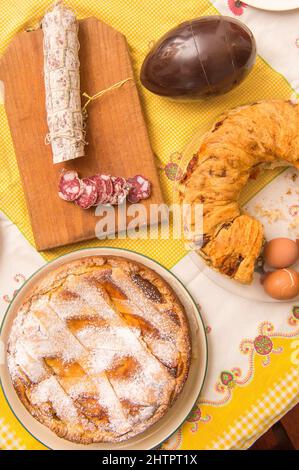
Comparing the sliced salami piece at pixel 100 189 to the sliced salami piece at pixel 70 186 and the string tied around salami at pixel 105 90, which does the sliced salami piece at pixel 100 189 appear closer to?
the sliced salami piece at pixel 70 186

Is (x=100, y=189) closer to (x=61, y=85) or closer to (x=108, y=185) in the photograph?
(x=108, y=185)

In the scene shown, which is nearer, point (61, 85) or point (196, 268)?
point (61, 85)

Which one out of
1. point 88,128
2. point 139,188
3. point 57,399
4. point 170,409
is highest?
A: point 88,128

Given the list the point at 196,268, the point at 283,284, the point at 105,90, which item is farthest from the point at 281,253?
the point at 105,90

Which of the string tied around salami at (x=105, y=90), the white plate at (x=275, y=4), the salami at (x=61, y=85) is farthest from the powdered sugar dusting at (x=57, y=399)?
the white plate at (x=275, y=4)

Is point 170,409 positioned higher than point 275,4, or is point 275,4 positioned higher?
point 275,4

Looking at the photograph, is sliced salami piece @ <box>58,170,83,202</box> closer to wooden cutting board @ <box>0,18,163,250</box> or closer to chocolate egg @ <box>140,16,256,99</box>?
wooden cutting board @ <box>0,18,163,250</box>
